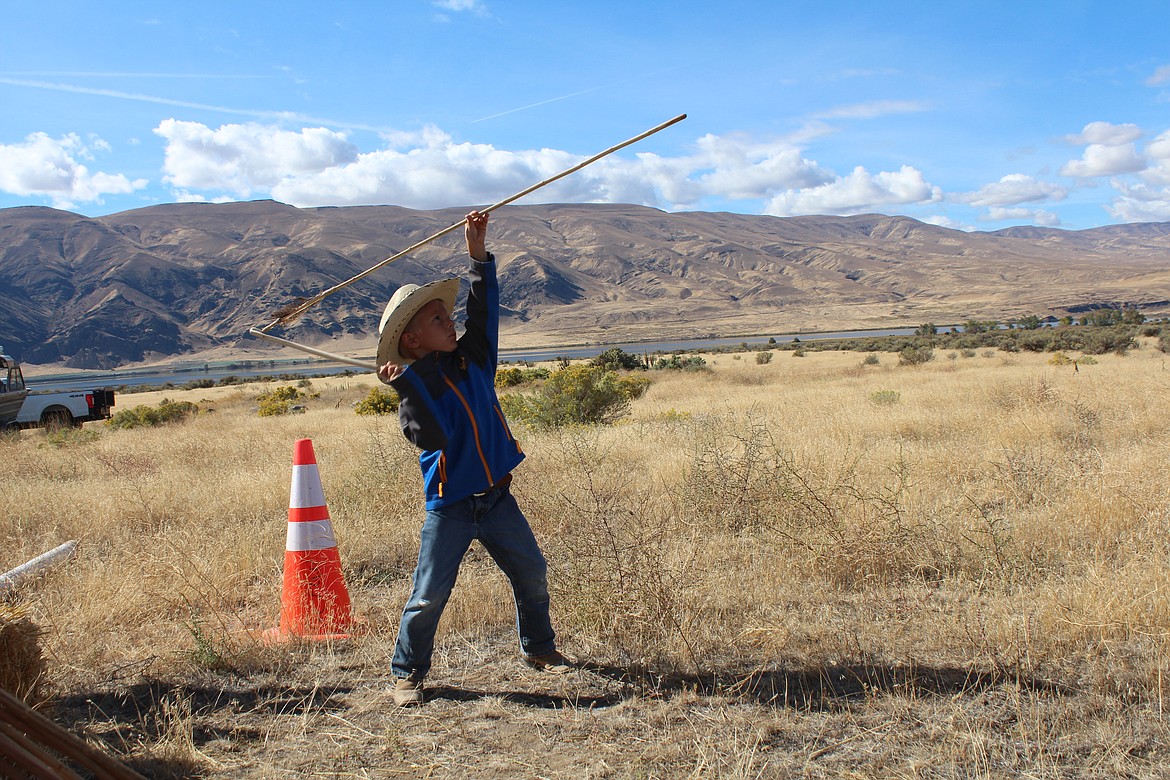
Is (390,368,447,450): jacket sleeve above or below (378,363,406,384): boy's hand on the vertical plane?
below

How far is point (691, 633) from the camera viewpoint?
11.5ft

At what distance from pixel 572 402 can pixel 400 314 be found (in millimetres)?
9470

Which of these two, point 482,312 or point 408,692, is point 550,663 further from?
point 482,312

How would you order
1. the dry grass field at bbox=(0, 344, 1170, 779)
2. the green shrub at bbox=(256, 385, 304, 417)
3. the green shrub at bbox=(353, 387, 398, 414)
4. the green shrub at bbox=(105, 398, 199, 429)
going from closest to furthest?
the dry grass field at bbox=(0, 344, 1170, 779) → the green shrub at bbox=(353, 387, 398, 414) → the green shrub at bbox=(105, 398, 199, 429) → the green shrub at bbox=(256, 385, 304, 417)

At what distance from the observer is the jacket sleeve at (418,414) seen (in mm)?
3064

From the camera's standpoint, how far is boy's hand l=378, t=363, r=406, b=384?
3.11m

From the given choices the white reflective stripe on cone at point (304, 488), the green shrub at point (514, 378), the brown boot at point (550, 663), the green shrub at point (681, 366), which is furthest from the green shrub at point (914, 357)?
the brown boot at point (550, 663)

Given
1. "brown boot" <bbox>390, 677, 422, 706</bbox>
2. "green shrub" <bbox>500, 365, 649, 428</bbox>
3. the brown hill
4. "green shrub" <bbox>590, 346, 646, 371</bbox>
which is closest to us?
"brown boot" <bbox>390, 677, 422, 706</bbox>

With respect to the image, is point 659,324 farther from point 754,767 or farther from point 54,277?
point 754,767

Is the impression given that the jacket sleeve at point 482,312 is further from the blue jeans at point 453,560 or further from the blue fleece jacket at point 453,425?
the blue jeans at point 453,560

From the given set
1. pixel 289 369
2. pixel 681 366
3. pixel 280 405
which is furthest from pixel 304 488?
pixel 289 369

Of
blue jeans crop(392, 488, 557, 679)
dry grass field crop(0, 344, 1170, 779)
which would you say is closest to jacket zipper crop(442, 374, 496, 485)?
blue jeans crop(392, 488, 557, 679)

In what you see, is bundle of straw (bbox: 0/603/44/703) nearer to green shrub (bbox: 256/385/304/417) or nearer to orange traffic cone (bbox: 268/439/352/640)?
orange traffic cone (bbox: 268/439/352/640)

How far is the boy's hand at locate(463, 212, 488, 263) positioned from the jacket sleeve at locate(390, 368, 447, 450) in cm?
70
